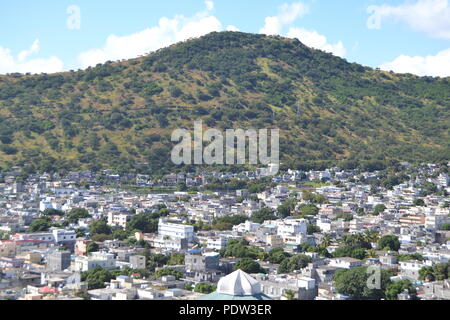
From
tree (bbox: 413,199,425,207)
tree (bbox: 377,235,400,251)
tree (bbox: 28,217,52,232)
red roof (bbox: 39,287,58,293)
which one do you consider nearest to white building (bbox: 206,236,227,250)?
tree (bbox: 377,235,400,251)

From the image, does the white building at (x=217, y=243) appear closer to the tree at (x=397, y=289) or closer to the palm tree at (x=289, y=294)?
the palm tree at (x=289, y=294)

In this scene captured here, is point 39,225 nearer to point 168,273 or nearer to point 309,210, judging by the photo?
point 168,273

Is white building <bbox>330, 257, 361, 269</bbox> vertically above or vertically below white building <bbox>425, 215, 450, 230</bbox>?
below

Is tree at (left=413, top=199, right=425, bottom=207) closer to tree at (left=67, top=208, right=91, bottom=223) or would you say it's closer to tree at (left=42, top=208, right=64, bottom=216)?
tree at (left=67, top=208, right=91, bottom=223)

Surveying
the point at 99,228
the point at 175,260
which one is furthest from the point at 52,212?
the point at 175,260

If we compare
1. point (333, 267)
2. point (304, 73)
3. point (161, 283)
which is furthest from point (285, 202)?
point (304, 73)

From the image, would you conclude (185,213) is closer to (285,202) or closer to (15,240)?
(285,202)
